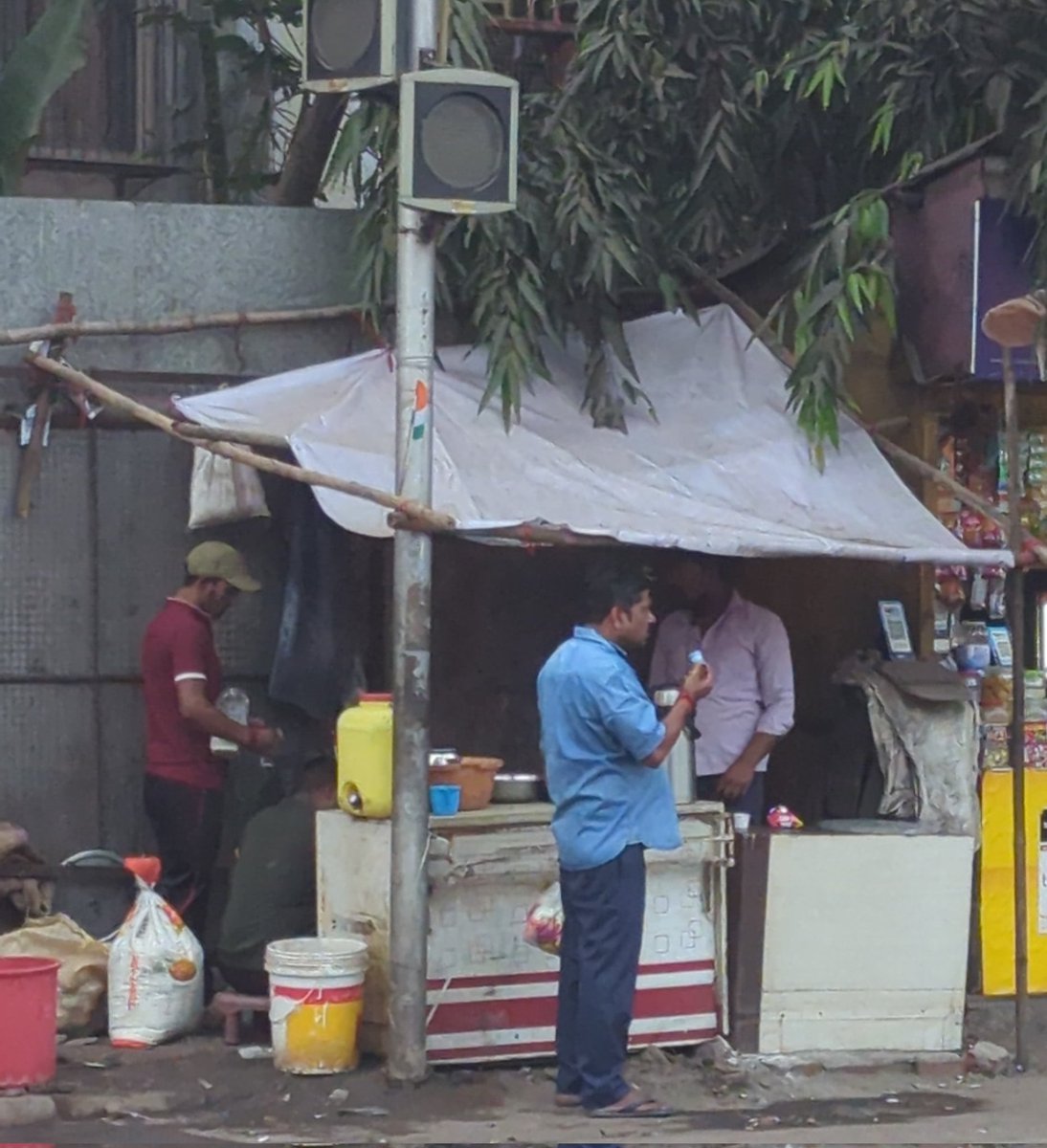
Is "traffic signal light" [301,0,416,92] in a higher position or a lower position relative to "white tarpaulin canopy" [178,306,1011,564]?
higher

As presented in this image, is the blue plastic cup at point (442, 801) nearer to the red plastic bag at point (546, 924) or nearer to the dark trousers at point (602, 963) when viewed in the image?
the red plastic bag at point (546, 924)

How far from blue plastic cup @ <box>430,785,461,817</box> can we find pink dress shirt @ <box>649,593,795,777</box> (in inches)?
51.6

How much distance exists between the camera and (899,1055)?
7184 millimetres

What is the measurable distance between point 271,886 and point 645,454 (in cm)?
213

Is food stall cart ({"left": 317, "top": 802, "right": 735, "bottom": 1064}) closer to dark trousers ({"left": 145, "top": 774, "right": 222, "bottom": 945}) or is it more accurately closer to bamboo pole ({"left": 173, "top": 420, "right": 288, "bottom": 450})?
dark trousers ({"left": 145, "top": 774, "right": 222, "bottom": 945})

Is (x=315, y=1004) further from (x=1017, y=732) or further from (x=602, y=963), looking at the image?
(x=1017, y=732)

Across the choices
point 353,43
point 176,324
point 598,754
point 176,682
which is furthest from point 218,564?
point 353,43

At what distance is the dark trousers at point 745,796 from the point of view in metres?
7.72

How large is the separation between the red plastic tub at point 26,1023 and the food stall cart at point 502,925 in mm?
1039

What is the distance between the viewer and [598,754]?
20.3 ft

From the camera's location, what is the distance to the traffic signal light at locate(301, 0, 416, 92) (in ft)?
20.2

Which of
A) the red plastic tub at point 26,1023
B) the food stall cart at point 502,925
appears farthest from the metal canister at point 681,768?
the red plastic tub at point 26,1023

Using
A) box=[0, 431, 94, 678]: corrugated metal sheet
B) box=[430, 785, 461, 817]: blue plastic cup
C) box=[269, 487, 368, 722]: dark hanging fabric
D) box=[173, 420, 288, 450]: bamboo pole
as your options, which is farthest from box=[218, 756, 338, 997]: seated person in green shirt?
box=[173, 420, 288, 450]: bamboo pole

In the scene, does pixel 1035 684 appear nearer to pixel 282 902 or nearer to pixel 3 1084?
pixel 282 902
